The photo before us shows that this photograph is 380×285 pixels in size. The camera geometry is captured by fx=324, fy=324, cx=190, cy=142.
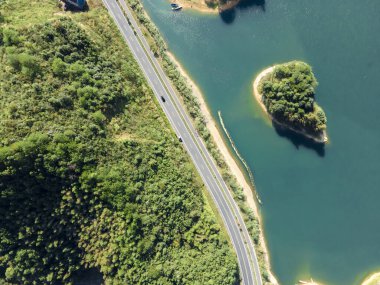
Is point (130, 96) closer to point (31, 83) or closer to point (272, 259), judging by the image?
point (31, 83)

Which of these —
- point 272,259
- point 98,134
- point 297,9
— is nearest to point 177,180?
point 98,134

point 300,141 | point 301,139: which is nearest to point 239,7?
point 301,139

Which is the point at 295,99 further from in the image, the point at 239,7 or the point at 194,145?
the point at 239,7

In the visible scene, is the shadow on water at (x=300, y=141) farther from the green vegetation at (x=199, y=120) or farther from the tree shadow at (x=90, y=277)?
the tree shadow at (x=90, y=277)

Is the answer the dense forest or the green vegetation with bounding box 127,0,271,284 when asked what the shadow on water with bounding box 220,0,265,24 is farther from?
the dense forest

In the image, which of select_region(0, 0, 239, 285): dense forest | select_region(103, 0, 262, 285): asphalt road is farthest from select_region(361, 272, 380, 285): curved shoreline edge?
select_region(0, 0, 239, 285): dense forest

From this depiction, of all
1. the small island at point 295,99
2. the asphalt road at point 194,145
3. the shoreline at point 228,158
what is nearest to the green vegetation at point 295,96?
the small island at point 295,99
